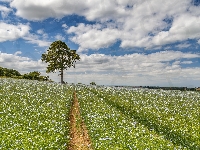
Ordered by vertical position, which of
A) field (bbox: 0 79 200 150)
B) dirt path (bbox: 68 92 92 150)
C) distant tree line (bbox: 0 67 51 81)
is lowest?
dirt path (bbox: 68 92 92 150)

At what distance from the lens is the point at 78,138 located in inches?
677

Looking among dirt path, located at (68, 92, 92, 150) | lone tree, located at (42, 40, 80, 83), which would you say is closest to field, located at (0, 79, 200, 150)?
dirt path, located at (68, 92, 92, 150)

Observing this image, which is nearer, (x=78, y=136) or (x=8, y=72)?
(x=78, y=136)

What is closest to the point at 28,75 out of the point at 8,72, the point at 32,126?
the point at 8,72

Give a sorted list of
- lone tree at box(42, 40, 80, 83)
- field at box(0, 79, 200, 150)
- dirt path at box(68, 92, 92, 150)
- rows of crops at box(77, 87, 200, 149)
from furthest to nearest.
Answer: lone tree at box(42, 40, 80, 83) → dirt path at box(68, 92, 92, 150) → rows of crops at box(77, 87, 200, 149) → field at box(0, 79, 200, 150)

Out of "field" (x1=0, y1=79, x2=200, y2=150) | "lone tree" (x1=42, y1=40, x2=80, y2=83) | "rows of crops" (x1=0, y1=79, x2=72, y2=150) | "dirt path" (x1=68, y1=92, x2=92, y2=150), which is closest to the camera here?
"rows of crops" (x1=0, y1=79, x2=72, y2=150)

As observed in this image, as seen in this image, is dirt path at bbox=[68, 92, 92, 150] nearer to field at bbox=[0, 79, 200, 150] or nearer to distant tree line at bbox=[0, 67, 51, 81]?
field at bbox=[0, 79, 200, 150]

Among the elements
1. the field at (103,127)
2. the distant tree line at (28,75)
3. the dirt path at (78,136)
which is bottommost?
the dirt path at (78,136)

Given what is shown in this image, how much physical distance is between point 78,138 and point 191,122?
1115 cm

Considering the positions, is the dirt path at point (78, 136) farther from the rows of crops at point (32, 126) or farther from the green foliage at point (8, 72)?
the green foliage at point (8, 72)

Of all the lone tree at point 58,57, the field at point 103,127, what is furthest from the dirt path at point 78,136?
the lone tree at point 58,57

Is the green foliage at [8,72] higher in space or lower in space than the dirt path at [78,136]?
higher

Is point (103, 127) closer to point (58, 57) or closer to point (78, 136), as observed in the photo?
point (78, 136)

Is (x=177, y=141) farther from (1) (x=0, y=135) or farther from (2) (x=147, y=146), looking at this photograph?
(1) (x=0, y=135)
